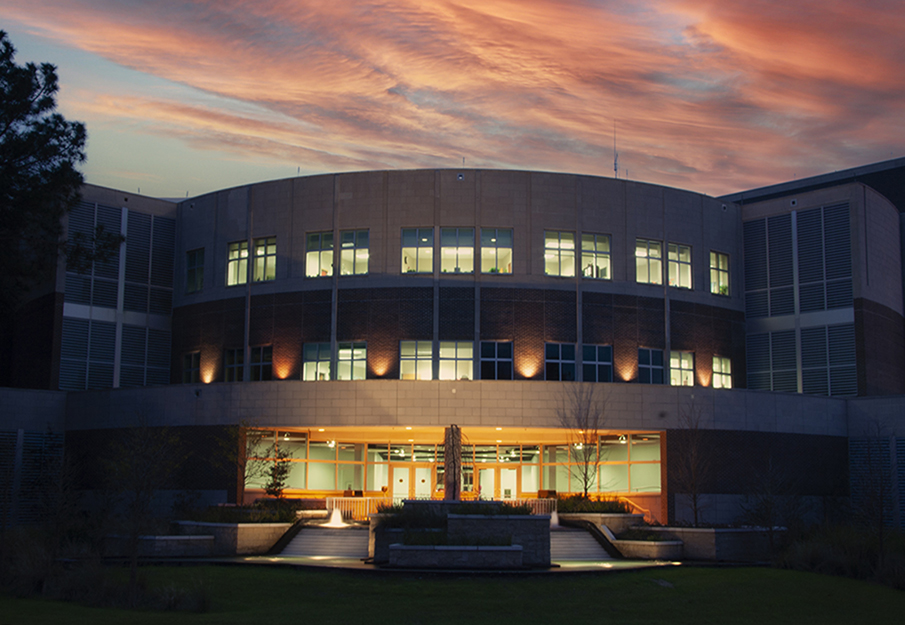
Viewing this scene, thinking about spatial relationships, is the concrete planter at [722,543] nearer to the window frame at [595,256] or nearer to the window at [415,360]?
the window at [415,360]

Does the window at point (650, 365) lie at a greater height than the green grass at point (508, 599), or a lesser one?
greater

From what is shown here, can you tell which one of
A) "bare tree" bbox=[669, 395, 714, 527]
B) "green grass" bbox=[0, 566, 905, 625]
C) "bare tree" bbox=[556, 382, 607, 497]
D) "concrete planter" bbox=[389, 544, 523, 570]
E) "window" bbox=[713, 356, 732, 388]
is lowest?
"green grass" bbox=[0, 566, 905, 625]

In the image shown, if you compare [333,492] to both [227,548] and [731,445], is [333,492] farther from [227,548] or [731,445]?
[731,445]

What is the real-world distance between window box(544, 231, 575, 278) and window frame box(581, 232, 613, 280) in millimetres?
623

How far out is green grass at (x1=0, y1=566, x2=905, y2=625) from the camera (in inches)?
747

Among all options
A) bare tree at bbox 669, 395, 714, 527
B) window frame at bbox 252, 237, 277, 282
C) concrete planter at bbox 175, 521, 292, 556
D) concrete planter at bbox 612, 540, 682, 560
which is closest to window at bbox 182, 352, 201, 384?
window frame at bbox 252, 237, 277, 282

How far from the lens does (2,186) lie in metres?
32.5

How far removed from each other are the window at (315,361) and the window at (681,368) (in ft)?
56.0

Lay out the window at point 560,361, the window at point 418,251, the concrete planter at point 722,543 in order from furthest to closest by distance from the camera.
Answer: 1. the window at point 418,251
2. the window at point 560,361
3. the concrete planter at point 722,543

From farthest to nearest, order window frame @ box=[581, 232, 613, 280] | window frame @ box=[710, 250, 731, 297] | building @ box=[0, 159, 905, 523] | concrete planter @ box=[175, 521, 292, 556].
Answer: window frame @ box=[710, 250, 731, 297] → window frame @ box=[581, 232, 613, 280] → building @ box=[0, 159, 905, 523] → concrete planter @ box=[175, 521, 292, 556]

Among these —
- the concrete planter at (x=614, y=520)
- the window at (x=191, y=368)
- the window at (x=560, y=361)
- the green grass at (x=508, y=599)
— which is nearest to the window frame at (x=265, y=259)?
the window at (x=191, y=368)

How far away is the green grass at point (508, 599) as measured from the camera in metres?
19.0

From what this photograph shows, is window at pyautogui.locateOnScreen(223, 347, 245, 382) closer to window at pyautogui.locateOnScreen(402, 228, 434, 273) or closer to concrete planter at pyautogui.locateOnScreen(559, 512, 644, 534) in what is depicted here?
window at pyautogui.locateOnScreen(402, 228, 434, 273)

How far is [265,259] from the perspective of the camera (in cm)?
4944
